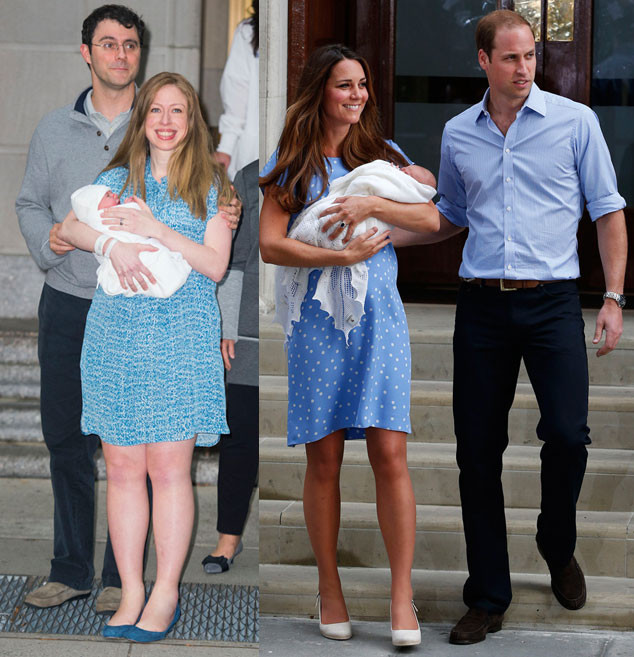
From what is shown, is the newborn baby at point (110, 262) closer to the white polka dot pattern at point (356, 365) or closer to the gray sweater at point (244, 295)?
the gray sweater at point (244, 295)

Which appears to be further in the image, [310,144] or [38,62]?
[310,144]

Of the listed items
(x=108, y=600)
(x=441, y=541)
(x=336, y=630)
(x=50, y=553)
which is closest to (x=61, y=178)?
(x=50, y=553)

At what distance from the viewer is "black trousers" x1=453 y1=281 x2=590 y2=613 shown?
324 cm

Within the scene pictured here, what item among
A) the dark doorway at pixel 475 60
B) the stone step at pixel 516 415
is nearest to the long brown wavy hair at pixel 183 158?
the stone step at pixel 516 415

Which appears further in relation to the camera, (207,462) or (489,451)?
(489,451)

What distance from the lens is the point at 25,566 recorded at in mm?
2727

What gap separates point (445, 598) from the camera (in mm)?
3637

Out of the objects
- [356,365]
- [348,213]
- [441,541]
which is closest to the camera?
[348,213]

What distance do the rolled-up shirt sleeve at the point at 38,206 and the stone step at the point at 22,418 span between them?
1.15 feet

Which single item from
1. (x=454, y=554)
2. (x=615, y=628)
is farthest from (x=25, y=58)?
(x=615, y=628)

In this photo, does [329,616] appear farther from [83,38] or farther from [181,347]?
[83,38]

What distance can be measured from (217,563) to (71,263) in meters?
0.81

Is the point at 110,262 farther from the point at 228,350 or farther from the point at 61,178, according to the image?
the point at 228,350

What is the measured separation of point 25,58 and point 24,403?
2.75 ft
